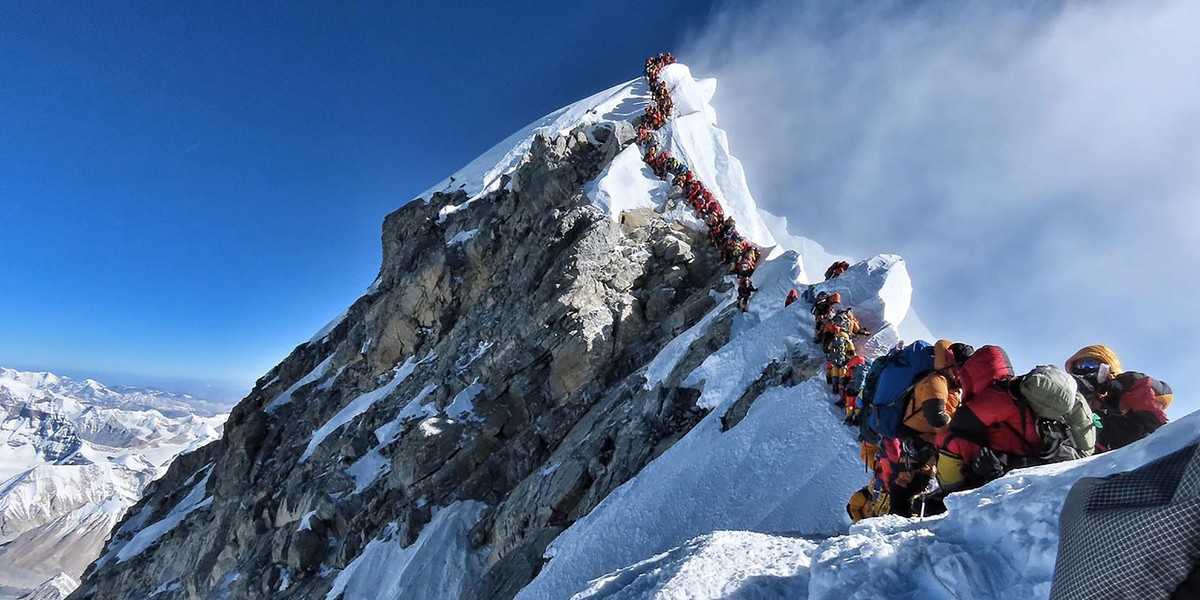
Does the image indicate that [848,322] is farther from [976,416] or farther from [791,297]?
[976,416]

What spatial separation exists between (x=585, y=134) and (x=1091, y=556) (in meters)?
33.2

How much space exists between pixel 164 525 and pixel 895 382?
49.7 meters

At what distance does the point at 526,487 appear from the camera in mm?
16188

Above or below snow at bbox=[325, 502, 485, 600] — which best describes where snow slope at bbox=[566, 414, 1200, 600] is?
above

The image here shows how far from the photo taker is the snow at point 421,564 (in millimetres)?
16359

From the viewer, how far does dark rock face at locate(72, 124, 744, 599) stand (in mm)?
15359

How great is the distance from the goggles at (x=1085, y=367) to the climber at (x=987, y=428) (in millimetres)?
2375

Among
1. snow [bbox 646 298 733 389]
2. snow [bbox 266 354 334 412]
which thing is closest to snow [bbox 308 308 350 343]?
→ snow [bbox 266 354 334 412]

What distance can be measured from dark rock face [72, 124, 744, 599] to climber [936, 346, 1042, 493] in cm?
767

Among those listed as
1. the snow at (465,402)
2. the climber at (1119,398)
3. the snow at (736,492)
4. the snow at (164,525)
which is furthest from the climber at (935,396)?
the snow at (164,525)

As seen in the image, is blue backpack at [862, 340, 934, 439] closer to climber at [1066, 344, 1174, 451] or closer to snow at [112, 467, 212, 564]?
climber at [1066, 344, 1174, 451]

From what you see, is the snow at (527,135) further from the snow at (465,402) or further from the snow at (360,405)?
the snow at (465,402)

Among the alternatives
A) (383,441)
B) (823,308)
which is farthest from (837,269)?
(383,441)

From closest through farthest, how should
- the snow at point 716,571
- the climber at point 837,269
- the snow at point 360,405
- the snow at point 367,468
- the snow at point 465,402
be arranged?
1. the snow at point 716,571
2. the climber at point 837,269
3. the snow at point 465,402
4. the snow at point 367,468
5. the snow at point 360,405
